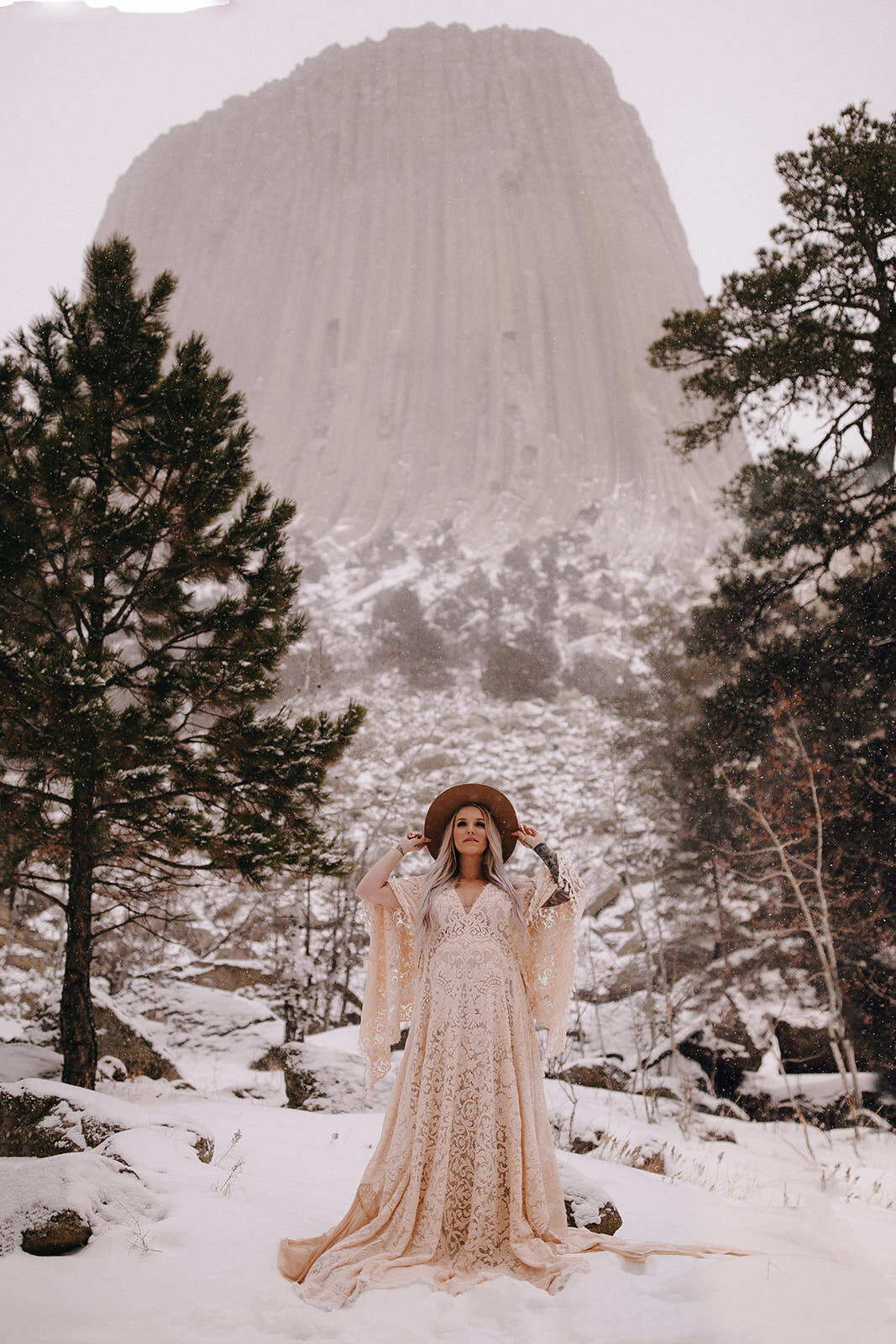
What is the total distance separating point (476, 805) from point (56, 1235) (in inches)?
81.2

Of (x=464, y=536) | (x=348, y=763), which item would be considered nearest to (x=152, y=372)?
(x=348, y=763)

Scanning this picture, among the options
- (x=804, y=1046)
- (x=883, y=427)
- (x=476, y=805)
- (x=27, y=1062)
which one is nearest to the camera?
(x=476, y=805)

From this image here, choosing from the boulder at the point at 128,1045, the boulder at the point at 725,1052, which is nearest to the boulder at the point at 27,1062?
the boulder at the point at 128,1045

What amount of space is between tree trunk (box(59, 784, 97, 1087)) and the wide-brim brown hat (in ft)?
9.23

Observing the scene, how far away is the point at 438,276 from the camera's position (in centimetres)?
3419

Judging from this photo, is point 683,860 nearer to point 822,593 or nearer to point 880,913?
point 880,913

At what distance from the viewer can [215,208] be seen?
4075cm

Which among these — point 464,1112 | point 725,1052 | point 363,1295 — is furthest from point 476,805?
point 725,1052

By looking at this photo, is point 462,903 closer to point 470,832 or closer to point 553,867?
point 470,832

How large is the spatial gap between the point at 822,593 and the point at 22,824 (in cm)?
800

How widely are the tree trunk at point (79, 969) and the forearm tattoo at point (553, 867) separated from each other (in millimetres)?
3363

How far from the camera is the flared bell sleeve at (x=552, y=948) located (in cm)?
329

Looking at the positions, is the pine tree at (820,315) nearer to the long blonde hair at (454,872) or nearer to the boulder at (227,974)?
the long blonde hair at (454,872)

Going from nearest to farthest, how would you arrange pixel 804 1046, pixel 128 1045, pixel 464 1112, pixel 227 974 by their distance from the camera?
pixel 464 1112 → pixel 128 1045 → pixel 804 1046 → pixel 227 974
